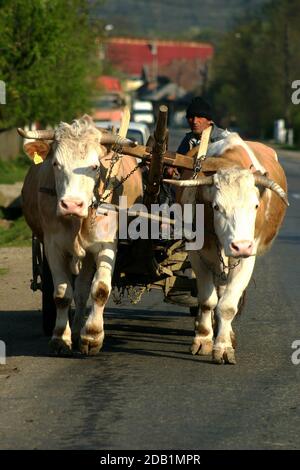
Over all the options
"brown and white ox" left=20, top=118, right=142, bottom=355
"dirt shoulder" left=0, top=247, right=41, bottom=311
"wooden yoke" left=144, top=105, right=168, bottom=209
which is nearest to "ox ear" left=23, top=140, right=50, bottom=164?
"brown and white ox" left=20, top=118, right=142, bottom=355

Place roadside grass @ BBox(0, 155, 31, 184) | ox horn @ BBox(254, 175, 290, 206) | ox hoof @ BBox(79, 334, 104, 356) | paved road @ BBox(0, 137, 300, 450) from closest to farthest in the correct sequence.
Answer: paved road @ BBox(0, 137, 300, 450) → ox horn @ BBox(254, 175, 290, 206) → ox hoof @ BBox(79, 334, 104, 356) → roadside grass @ BBox(0, 155, 31, 184)

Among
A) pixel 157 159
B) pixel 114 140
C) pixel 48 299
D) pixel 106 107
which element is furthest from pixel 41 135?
pixel 106 107

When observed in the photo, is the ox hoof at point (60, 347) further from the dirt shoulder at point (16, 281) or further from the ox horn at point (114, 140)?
the dirt shoulder at point (16, 281)

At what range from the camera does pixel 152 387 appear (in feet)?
32.1

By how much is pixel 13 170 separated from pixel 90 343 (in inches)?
1189

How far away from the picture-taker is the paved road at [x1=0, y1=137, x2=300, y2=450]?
8.24 metres

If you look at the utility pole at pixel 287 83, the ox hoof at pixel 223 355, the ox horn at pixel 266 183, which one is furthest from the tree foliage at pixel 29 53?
the utility pole at pixel 287 83

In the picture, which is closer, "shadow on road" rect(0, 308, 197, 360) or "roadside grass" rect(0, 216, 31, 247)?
"shadow on road" rect(0, 308, 197, 360)

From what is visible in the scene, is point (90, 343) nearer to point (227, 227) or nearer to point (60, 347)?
point (60, 347)

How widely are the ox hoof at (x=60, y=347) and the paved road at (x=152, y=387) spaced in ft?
0.33

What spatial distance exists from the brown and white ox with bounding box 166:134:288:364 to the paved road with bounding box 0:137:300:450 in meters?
0.32

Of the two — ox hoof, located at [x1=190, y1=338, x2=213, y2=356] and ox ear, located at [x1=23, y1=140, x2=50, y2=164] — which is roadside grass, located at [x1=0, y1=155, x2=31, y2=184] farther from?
ox hoof, located at [x1=190, y1=338, x2=213, y2=356]

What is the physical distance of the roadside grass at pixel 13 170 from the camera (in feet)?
119

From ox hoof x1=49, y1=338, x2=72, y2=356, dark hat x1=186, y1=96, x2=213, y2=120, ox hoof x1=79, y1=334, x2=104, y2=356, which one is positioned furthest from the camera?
dark hat x1=186, y1=96, x2=213, y2=120
